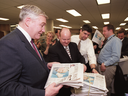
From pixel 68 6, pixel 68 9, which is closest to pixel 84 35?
pixel 68 6

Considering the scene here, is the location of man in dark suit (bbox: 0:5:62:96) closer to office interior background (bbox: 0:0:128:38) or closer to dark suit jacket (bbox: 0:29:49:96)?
dark suit jacket (bbox: 0:29:49:96)

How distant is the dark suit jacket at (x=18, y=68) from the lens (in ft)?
1.99

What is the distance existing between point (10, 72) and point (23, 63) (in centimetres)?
12

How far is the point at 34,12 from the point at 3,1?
3858 millimetres

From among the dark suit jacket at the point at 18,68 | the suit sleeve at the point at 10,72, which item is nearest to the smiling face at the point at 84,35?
the dark suit jacket at the point at 18,68

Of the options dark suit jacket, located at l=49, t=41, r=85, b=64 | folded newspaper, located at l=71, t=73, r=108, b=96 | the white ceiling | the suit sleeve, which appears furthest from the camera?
the white ceiling

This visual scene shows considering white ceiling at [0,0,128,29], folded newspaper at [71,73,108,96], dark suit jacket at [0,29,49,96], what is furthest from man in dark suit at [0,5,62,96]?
white ceiling at [0,0,128,29]

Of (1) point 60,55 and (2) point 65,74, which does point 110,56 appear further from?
(2) point 65,74

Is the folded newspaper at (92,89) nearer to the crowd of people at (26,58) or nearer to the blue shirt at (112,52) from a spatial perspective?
the crowd of people at (26,58)

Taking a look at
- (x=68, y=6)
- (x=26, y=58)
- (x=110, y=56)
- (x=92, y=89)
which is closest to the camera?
(x=26, y=58)

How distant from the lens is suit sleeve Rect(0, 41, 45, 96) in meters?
0.60

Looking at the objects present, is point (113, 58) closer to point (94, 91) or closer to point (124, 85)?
point (124, 85)

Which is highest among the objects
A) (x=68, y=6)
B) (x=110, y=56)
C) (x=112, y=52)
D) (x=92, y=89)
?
(x=68, y=6)

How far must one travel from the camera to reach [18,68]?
2.17 ft
